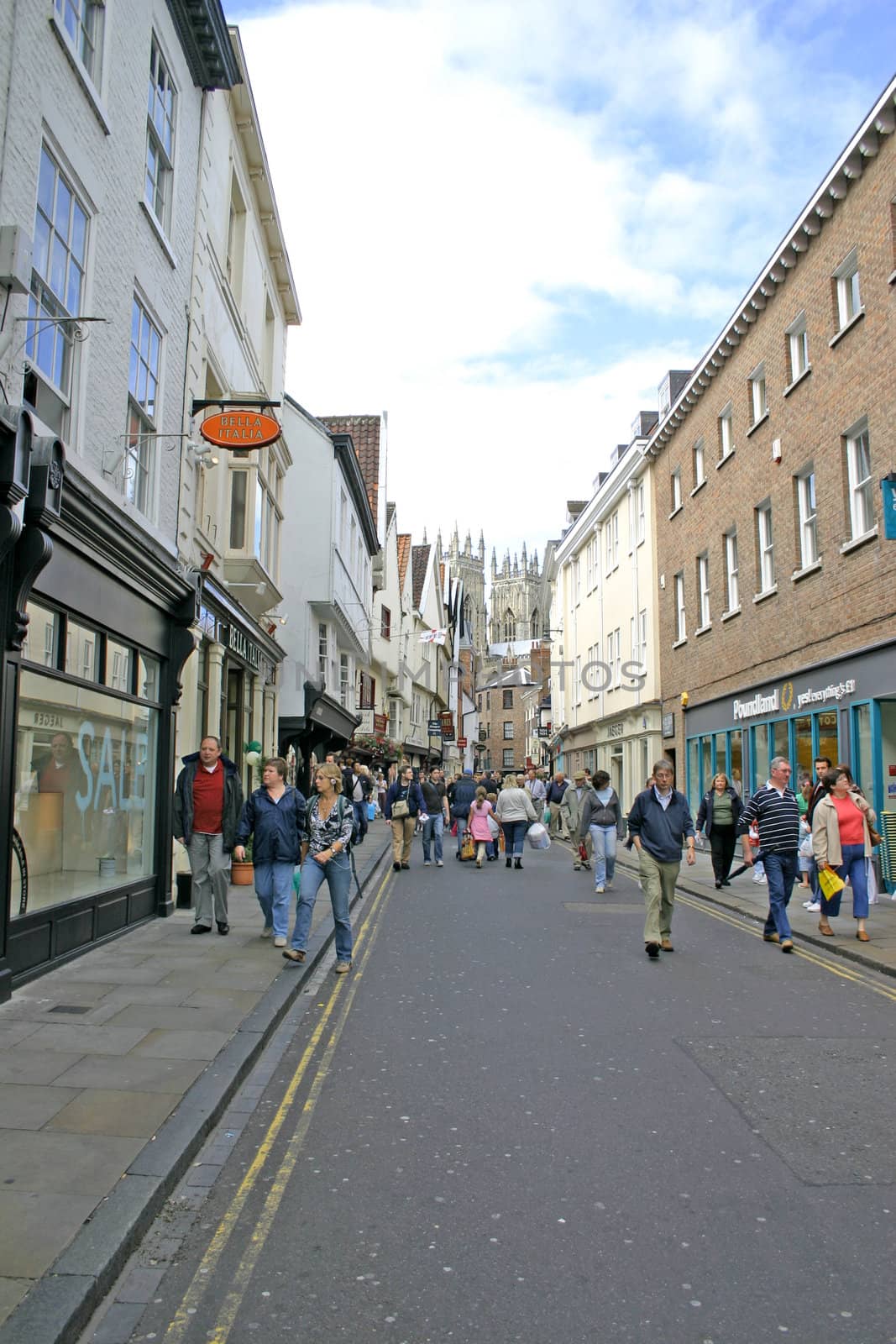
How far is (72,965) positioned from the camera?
8.42 m

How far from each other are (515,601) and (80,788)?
12146 centimetres

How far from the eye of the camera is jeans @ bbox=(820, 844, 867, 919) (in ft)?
34.0

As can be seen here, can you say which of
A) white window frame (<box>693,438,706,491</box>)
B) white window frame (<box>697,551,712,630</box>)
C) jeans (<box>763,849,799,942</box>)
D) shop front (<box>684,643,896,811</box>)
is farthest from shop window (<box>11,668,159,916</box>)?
white window frame (<box>693,438,706,491</box>)

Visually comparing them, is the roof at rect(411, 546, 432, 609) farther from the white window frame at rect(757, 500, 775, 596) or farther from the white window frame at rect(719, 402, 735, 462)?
the white window frame at rect(757, 500, 775, 596)

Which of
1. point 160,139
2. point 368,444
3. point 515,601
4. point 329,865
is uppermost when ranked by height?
point 515,601

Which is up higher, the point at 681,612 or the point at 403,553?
the point at 403,553

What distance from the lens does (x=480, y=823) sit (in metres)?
19.8

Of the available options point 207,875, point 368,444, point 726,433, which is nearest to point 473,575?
point 368,444

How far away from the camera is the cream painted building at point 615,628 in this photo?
2956 cm

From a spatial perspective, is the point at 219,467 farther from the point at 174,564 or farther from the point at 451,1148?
the point at 451,1148

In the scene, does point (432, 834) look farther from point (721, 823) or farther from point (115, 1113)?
point (115, 1113)

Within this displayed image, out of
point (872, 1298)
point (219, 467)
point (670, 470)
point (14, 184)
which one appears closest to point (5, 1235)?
point (872, 1298)

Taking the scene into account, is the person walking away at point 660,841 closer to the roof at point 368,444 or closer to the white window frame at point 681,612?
the white window frame at point 681,612

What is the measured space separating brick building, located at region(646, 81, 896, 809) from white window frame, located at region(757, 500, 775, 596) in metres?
0.04
